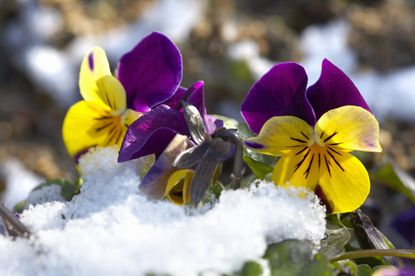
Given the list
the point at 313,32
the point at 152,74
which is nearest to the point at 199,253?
the point at 152,74

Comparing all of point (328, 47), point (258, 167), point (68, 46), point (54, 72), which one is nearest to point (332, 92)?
point (258, 167)

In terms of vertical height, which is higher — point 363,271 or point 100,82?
point 100,82

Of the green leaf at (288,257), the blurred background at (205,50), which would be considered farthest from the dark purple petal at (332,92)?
the blurred background at (205,50)

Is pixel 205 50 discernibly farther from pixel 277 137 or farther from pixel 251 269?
pixel 251 269

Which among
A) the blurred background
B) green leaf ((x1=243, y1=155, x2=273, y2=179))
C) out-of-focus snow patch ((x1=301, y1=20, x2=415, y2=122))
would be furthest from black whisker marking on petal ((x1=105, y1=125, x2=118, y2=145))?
out-of-focus snow patch ((x1=301, y1=20, x2=415, y2=122))

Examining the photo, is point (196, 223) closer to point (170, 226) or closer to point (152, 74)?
point (170, 226)

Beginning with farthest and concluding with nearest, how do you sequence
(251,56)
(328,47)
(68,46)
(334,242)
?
1. (68,46)
2. (328,47)
3. (251,56)
4. (334,242)
